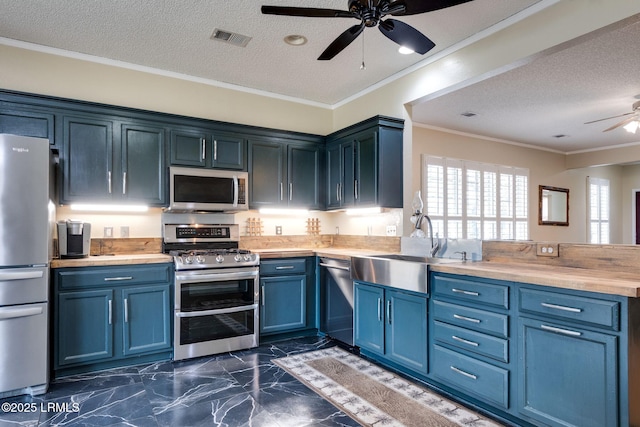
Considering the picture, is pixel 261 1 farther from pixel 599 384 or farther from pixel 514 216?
pixel 514 216

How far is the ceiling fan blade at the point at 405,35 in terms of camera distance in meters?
2.25

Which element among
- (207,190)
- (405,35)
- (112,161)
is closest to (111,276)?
(112,161)

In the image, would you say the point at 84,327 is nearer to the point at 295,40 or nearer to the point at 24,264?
the point at 24,264

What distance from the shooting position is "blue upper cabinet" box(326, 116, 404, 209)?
149 inches

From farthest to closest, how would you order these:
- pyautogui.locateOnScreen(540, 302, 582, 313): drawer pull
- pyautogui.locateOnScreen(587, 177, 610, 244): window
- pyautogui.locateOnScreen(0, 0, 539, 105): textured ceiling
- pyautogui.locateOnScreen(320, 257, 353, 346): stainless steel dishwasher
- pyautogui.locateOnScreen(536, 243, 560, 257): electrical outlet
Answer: pyautogui.locateOnScreen(587, 177, 610, 244): window < pyautogui.locateOnScreen(320, 257, 353, 346): stainless steel dishwasher < pyautogui.locateOnScreen(0, 0, 539, 105): textured ceiling < pyautogui.locateOnScreen(536, 243, 560, 257): electrical outlet < pyautogui.locateOnScreen(540, 302, 582, 313): drawer pull

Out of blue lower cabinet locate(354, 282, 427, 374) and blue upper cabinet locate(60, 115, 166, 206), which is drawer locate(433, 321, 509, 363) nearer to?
blue lower cabinet locate(354, 282, 427, 374)

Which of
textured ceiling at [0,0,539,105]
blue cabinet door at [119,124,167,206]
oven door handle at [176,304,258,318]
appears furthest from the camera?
blue cabinet door at [119,124,167,206]

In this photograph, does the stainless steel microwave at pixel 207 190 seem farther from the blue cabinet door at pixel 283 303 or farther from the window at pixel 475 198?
the window at pixel 475 198

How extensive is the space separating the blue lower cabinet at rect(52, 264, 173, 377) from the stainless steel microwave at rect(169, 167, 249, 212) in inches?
26.9

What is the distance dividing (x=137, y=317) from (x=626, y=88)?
5.53 metres

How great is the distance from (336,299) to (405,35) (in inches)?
97.1

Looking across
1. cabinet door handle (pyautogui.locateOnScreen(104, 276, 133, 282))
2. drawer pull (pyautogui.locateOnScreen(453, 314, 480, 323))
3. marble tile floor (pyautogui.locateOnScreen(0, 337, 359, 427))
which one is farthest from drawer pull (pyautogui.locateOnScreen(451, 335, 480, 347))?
cabinet door handle (pyautogui.locateOnScreen(104, 276, 133, 282))

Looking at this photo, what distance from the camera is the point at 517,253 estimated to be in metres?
2.87

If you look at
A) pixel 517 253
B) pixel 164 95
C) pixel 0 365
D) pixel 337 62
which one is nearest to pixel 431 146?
pixel 337 62
